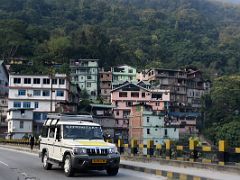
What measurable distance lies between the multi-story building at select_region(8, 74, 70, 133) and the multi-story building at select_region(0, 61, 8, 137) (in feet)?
16.4

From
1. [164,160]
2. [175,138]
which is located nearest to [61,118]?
[164,160]

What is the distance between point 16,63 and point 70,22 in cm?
6784

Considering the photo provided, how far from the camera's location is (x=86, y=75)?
104m

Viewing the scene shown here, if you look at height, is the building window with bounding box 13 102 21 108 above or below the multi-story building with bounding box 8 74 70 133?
below

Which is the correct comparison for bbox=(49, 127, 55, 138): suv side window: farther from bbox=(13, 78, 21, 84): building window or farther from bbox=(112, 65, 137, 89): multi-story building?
bbox=(112, 65, 137, 89): multi-story building

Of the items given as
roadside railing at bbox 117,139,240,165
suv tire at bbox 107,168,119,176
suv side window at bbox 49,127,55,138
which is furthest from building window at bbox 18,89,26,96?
suv tire at bbox 107,168,119,176

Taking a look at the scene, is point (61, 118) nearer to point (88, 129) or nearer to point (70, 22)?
point (88, 129)

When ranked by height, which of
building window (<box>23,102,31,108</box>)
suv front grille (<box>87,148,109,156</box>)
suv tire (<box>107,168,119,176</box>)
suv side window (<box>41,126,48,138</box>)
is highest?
building window (<box>23,102,31,108</box>)

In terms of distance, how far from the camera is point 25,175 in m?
15.7

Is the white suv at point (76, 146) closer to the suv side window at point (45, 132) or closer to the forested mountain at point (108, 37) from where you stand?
the suv side window at point (45, 132)

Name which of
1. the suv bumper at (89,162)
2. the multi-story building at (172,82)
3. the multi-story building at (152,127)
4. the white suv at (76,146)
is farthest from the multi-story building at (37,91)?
the suv bumper at (89,162)

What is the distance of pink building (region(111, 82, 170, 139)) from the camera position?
85.8 m

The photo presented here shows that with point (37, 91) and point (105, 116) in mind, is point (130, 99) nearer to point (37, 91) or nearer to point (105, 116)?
point (105, 116)

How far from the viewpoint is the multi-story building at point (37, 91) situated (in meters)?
81.2
